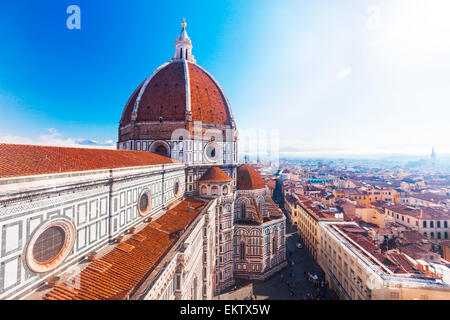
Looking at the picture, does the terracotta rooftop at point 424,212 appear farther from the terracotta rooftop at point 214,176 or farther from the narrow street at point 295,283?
the terracotta rooftop at point 214,176

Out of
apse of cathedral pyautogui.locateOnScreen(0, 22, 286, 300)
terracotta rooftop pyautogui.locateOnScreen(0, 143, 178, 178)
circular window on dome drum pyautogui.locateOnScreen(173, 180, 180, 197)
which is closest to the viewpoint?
apse of cathedral pyautogui.locateOnScreen(0, 22, 286, 300)

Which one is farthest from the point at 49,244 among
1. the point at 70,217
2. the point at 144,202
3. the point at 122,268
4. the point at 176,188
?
the point at 176,188

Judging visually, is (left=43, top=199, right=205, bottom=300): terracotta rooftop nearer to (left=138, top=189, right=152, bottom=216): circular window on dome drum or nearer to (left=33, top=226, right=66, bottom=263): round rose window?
(left=33, top=226, right=66, bottom=263): round rose window

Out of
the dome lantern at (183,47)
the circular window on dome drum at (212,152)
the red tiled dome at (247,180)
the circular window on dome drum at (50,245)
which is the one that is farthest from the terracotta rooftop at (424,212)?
the dome lantern at (183,47)

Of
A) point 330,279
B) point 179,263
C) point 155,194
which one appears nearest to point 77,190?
point 179,263

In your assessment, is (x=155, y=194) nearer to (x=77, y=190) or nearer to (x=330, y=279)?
A: (x=77, y=190)

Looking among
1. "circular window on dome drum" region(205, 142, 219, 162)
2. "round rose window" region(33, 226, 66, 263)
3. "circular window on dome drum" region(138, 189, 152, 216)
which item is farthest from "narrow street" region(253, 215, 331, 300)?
"round rose window" region(33, 226, 66, 263)

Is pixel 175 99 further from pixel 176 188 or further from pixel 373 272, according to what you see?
pixel 373 272
